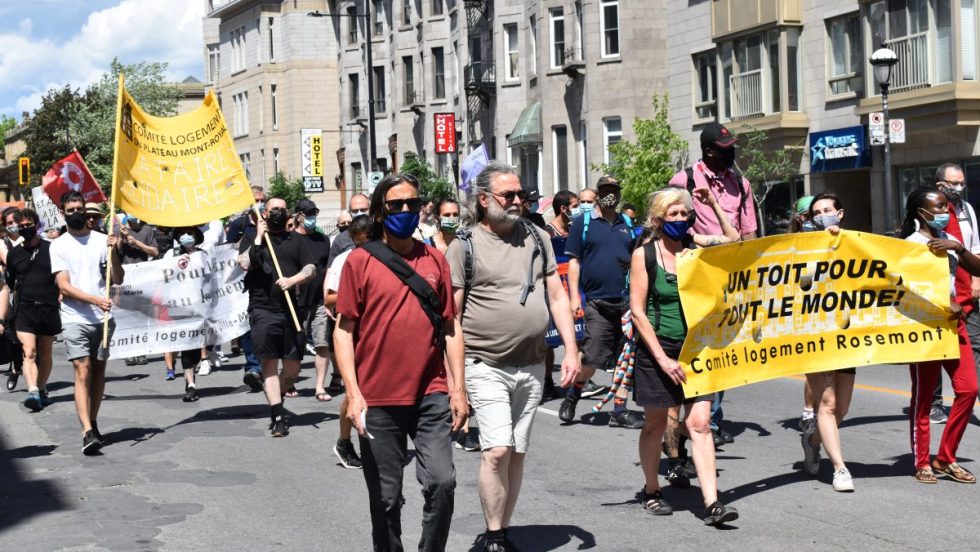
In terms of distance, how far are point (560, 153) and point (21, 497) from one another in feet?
109

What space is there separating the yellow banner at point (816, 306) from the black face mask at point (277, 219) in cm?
535

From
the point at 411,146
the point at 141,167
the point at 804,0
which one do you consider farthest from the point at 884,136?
the point at 411,146

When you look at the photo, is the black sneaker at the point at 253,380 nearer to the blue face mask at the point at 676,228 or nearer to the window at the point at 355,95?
the blue face mask at the point at 676,228

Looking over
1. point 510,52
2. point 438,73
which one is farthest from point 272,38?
point 510,52

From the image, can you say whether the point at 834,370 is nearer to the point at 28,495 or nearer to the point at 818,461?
the point at 818,461

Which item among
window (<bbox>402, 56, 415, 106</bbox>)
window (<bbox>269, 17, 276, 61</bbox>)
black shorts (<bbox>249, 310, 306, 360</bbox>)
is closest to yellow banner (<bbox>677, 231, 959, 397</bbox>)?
black shorts (<bbox>249, 310, 306, 360</bbox>)

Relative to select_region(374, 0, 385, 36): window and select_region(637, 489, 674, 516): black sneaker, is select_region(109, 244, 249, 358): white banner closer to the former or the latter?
select_region(637, 489, 674, 516): black sneaker

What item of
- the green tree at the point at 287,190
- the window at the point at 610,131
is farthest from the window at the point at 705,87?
the green tree at the point at 287,190

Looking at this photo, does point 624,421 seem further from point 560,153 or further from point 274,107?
point 274,107

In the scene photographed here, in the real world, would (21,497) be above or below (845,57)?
below

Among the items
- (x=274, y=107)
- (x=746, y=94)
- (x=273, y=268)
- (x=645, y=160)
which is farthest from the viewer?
(x=274, y=107)

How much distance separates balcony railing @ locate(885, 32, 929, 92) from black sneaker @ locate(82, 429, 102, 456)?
67.0ft

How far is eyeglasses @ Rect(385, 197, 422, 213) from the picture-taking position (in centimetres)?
616

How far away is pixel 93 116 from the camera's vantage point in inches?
2736
